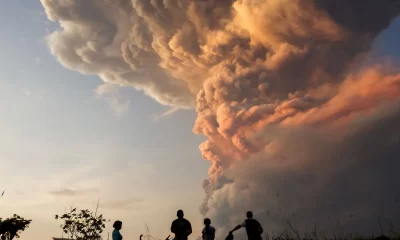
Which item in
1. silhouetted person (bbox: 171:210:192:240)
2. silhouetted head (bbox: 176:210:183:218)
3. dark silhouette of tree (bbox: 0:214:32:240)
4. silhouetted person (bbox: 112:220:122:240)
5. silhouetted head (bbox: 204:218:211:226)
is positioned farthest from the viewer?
dark silhouette of tree (bbox: 0:214:32:240)

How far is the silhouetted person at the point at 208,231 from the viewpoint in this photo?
1475 centimetres

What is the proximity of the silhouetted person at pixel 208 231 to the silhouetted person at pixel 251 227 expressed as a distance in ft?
2.95

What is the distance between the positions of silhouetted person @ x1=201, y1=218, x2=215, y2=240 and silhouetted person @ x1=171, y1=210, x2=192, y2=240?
86cm

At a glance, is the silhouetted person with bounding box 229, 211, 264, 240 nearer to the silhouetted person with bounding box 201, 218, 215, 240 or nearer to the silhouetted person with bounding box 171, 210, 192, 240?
the silhouetted person with bounding box 201, 218, 215, 240

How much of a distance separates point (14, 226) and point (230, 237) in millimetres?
37561

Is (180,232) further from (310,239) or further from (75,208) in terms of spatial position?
(75,208)

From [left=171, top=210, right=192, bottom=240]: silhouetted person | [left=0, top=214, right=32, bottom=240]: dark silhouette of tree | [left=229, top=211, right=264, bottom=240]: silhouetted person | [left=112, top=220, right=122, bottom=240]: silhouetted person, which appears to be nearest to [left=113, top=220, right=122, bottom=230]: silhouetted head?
[left=112, top=220, right=122, bottom=240]: silhouetted person

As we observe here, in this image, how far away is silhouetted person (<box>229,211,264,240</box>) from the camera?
48.5 feet

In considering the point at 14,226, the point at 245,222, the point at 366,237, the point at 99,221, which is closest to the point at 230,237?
the point at 245,222

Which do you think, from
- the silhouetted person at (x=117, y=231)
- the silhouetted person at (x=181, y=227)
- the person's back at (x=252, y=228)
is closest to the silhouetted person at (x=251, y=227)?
the person's back at (x=252, y=228)

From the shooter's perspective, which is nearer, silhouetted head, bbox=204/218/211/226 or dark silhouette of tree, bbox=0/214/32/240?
silhouetted head, bbox=204/218/211/226

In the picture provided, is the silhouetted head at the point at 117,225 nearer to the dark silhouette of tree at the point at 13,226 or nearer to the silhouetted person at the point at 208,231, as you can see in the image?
the silhouetted person at the point at 208,231

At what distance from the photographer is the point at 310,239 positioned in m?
15.8

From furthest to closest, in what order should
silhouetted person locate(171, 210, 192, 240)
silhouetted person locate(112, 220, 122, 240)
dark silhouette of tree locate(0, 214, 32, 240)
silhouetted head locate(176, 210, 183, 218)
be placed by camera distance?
dark silhouette of tree locate(0, 214, 32, 240) < silhouetted head locate(176, 210, 183, 218) < silhouetted person locate(171, 210, 192, 240) < silhouetted person locate(112, 220, 122, 240)
